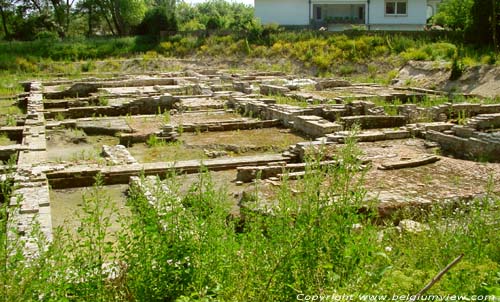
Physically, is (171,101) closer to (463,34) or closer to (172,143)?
(172,143)

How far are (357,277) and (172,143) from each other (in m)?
10.9

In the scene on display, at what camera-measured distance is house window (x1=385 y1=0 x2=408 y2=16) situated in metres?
42.7

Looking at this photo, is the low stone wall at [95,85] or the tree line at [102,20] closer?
the low stone wall at [95,85]

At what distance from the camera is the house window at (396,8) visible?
4266cm

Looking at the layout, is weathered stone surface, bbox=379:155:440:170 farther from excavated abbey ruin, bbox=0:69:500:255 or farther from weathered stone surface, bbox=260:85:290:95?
weathered stone surface, bbox=260:85:290:95

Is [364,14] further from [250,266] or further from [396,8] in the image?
[250,266]

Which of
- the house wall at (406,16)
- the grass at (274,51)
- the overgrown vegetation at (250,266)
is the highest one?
the house wall at (406,16)

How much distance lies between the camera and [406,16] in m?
42.5

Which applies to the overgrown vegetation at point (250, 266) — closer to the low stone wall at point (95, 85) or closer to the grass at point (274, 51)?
the grass at point (274, 51)

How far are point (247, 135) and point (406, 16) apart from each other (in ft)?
102

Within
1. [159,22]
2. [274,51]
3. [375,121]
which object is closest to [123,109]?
[375,121]

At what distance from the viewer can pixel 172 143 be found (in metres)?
14.4

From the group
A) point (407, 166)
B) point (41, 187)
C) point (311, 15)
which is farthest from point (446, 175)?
point (311, 15)

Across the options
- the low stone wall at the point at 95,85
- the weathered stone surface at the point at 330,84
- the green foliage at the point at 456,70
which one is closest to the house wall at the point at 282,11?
the low stone wall at the point at 95,85
